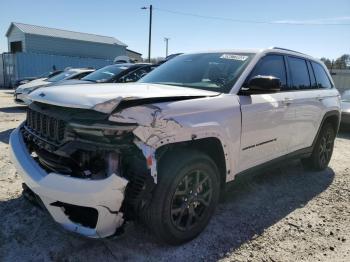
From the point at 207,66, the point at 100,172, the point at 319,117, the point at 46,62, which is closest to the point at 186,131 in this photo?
the point at 100,172

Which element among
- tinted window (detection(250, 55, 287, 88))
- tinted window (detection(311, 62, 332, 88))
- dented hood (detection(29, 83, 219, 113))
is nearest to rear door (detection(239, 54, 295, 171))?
tinted window (detection(250, 55, 287, 88))

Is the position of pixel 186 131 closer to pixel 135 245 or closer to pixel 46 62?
pixel 135 245

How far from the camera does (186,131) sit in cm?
292

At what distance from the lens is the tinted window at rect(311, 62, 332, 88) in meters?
5.45

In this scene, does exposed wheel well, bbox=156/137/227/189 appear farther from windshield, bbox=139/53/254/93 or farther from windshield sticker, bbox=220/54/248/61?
windshield sticker, bbox=220/54/248/61

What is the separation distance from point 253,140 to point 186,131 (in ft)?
3.69

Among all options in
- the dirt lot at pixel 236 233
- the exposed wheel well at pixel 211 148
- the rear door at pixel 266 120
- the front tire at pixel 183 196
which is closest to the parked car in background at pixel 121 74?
the dirt lot at pixel 236 233

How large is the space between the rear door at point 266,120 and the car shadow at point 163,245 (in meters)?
0.36

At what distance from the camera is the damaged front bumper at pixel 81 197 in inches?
99.7

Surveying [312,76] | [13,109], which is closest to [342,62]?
[13,109]

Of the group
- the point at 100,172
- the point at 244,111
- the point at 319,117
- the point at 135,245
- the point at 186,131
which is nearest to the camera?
the point at 100,172

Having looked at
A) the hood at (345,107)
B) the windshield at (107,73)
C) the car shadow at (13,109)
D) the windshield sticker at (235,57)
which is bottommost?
the car shadow at (13,109)

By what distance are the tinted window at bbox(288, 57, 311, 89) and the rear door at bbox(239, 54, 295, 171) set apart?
23cm

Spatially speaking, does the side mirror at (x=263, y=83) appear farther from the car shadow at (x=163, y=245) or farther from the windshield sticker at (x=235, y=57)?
the car shadow at (x=163, y=245)
